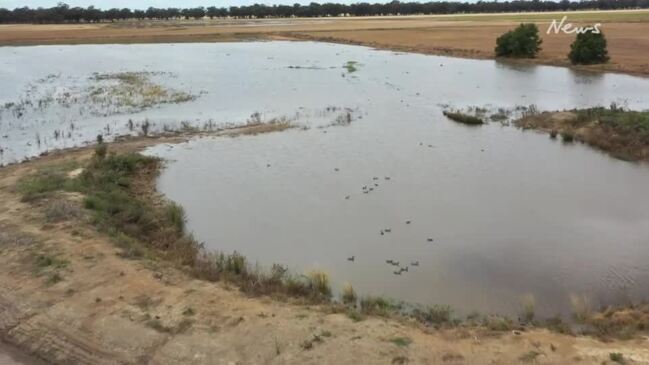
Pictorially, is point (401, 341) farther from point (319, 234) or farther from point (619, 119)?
point (619, 119)

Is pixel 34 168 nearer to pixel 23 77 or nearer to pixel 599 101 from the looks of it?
pixel 599 101

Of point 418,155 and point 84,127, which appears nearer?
point 418,155

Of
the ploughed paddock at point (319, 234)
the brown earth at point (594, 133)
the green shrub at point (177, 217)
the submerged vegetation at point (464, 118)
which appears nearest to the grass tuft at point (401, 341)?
the ploughed paddock at point (319, 234)

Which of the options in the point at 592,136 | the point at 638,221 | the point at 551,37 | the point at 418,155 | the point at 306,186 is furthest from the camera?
the point at 551,37

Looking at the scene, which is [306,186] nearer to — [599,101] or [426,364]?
[426,364]

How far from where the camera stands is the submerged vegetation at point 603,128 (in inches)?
868

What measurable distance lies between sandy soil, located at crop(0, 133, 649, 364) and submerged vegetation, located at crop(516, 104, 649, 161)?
14847mm

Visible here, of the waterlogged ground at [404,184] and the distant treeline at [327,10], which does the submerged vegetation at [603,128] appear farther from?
the distant treeline at [327,10]

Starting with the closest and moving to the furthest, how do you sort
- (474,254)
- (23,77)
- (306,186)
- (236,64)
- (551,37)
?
1. (474,254)
2. (306,186)
3. (23,77)
4. (236,64)
5. (551,37)

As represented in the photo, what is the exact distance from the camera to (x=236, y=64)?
5372 cm

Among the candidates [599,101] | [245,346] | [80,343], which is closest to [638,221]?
[245,346]

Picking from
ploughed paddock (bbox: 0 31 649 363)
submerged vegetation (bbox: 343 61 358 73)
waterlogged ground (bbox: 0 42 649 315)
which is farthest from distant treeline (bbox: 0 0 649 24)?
ploughed paddock (bbox: 0 31 649 363)

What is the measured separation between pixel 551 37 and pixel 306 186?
62430mm

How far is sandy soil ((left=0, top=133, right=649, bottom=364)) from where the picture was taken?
8.62m
